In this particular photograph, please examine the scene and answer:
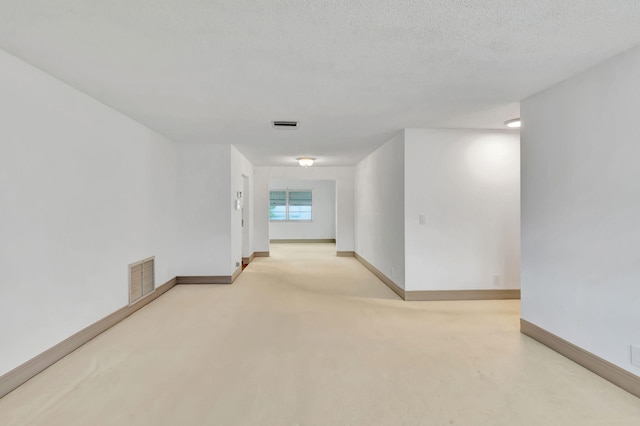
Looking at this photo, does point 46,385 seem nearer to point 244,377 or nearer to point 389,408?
point 244,377

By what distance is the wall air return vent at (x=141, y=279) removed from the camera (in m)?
3.78

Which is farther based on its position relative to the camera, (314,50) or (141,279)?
(141,279)

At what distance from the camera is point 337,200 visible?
8.33 meters

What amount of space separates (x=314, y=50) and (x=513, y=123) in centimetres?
301

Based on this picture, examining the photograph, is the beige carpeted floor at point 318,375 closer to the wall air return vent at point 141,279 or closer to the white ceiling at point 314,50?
the wall air return vent at point 141,279

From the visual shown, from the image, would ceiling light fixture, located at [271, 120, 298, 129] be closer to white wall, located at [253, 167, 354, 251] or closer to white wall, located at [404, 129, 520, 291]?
white wall, located at [404, 129, 520, 291]

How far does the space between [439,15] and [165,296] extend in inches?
180

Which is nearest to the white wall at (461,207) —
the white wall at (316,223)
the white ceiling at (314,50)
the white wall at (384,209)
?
the white wall at (384,209)

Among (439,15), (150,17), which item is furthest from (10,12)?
(439,15)

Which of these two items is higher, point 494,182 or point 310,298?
point 494,182

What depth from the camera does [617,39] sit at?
2.00m

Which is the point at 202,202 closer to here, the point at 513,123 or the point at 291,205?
the point at 513,123

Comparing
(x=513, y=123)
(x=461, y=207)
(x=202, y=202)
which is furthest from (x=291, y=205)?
(x=513, y=123)

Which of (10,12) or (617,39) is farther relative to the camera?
(617,39)
